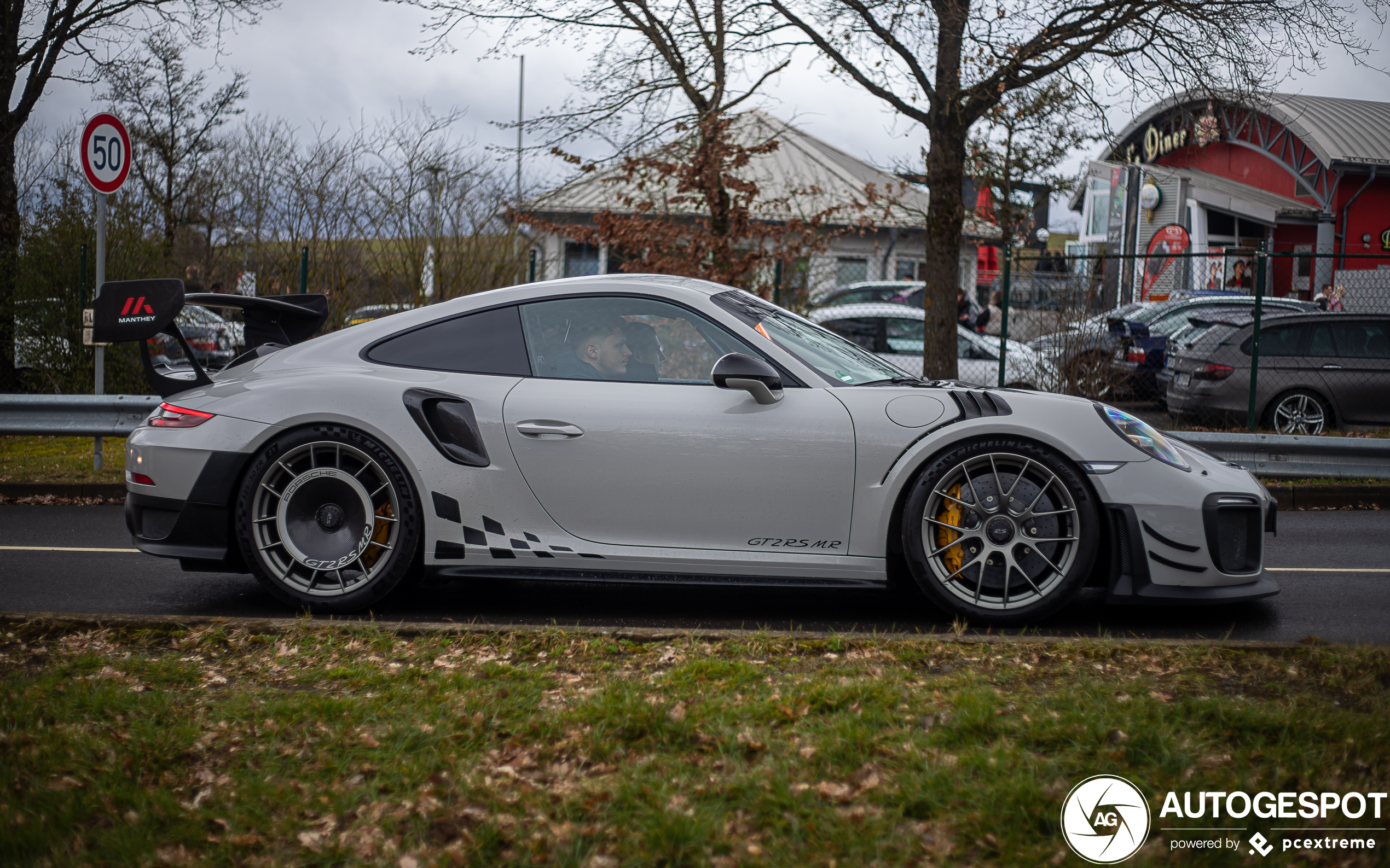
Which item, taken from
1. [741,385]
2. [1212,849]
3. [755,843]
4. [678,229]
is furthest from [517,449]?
[678,229]

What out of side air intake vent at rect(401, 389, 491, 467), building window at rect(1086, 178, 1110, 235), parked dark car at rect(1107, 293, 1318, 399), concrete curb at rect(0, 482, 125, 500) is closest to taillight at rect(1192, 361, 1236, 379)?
parked dark car at rect(1107, 293, 1318, 399)

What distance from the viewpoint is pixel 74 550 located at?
20.6 ft

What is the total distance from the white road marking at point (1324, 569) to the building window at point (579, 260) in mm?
8856

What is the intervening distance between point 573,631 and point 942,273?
8.57m

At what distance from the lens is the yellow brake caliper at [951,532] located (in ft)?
14.3

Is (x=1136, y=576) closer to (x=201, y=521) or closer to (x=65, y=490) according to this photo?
(x=201, y=521)

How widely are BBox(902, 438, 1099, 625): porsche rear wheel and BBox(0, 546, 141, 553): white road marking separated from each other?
4.58m

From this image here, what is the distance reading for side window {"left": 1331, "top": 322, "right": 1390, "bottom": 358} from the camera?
1202 cm

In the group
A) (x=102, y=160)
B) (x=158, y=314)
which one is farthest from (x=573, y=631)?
(x=102, y=160)

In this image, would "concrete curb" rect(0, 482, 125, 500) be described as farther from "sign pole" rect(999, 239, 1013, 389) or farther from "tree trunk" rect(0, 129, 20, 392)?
"sign pole" rect(999, 239, 1013, 389)

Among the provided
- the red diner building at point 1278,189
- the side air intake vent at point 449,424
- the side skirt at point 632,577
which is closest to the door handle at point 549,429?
the side air intake vent at point 449,424

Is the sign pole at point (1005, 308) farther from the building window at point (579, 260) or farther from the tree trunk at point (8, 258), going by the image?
the tree trunk at point (8, 258)

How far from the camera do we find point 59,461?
9.72m

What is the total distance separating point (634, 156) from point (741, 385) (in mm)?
7843
